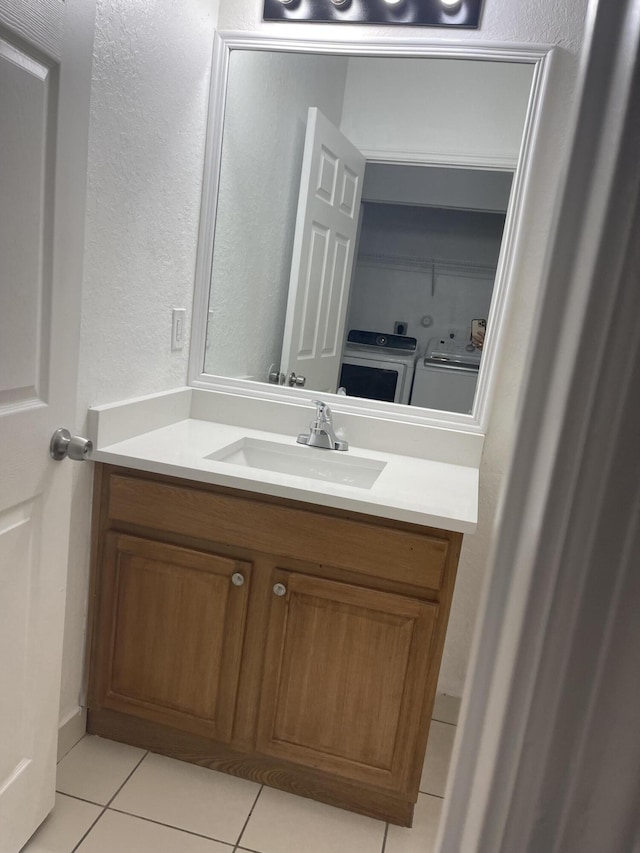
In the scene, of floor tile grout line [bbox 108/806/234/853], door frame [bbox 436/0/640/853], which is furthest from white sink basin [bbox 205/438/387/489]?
door frame [bbox 436/0/640/853]

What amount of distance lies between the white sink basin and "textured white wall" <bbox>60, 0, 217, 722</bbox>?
1.00 feet

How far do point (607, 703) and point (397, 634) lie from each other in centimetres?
120

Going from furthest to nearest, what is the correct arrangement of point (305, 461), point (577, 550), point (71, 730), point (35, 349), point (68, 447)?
point (305, 461)
point (71, 730)
point (68, 447)
point (35, 349)
point (577, 550)

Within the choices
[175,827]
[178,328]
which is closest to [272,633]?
[175,827]

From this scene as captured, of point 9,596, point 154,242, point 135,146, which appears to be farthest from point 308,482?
point 135,146

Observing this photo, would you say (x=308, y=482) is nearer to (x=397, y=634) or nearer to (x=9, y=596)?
(x=397, y=634)

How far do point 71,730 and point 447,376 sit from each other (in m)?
1.41

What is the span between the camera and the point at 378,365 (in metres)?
1.86

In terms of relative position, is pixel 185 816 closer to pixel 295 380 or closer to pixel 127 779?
pixel 127 779

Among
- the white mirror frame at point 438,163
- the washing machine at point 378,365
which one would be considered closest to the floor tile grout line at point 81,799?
the white mirror frame at point 438,163

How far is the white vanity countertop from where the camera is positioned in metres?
1.35

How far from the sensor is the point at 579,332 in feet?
0.81

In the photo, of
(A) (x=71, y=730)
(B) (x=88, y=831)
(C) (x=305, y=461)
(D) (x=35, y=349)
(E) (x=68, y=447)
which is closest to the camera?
(D) (x=35, y=349)

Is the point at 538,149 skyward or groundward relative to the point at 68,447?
skyward
